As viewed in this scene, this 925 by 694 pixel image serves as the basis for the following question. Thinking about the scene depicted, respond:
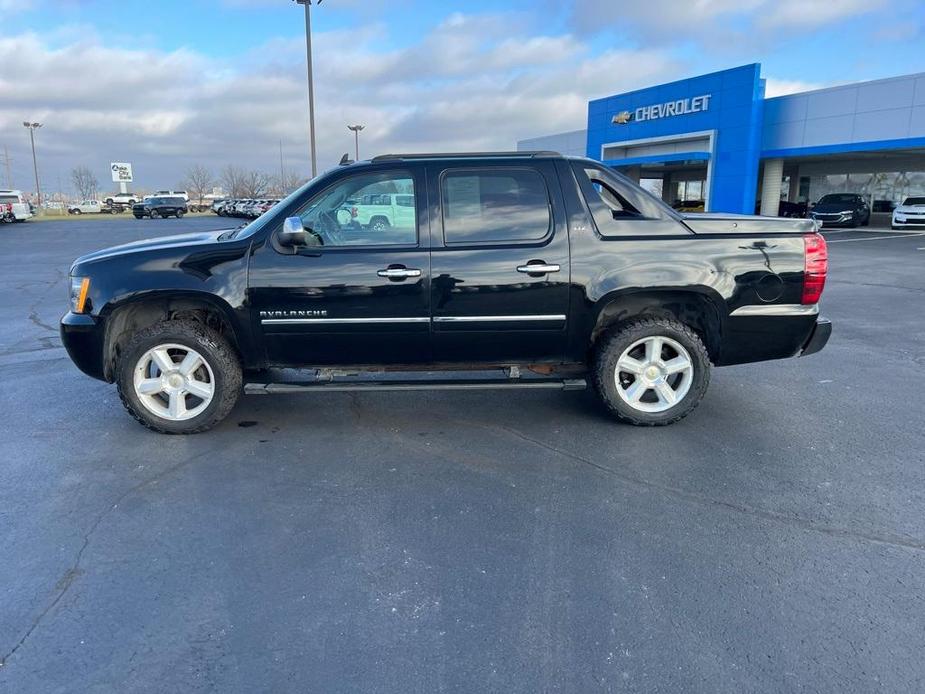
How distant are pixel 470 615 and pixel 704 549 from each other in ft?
4.09

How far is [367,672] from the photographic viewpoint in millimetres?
2393

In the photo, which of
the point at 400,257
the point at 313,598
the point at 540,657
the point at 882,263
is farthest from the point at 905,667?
the point at 882,263

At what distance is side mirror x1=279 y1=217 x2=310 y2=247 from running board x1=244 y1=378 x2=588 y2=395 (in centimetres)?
101

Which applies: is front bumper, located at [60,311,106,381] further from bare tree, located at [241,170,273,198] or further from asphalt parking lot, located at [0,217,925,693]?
bare tree, located at [241,170,273,198]

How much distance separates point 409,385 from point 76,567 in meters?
2.26

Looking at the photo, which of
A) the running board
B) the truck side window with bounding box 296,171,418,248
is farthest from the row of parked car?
the running board

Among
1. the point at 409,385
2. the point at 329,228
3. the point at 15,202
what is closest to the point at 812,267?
the point at 409,385

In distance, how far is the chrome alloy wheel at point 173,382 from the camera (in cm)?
464

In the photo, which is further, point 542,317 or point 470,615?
point 542,317

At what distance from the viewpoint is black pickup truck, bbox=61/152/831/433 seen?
4.49 m

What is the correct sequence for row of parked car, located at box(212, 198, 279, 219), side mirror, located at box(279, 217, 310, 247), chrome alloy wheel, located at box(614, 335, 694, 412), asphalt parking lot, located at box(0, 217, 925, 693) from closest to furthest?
1. asphalt parking lot, located at box(0, 217, 925, 693)
2. side mirror, located at box(279, 217, 310, 247)
3. chrome alloy wheel, located at box(614, 335, 694, 412)
4. row of parked car, located at box(212, 198, 279, 219)

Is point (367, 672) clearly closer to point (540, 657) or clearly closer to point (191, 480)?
point (540, 657)

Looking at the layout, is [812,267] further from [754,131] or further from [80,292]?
[754,131]

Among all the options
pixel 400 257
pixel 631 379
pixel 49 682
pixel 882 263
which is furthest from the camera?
pixel 882 263
